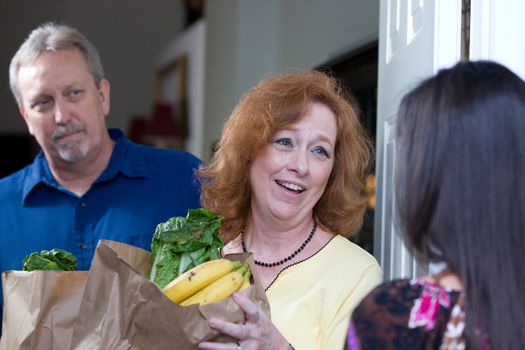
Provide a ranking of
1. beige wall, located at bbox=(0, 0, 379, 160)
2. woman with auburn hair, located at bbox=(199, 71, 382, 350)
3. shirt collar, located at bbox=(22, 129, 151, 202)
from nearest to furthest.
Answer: woman with auburn hair, located at bbox=(199, 71, 382, 350)
shirt collar, located at bbox=(22, 129, 151, 202)
beige wall, located at bbox=(0, 0, 379, 160)

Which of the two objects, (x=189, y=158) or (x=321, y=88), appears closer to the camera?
(x=321, y=88)

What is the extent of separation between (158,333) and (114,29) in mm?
6809

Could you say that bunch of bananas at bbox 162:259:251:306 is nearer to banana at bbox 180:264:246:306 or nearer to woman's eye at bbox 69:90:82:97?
banana at bbox 180:264:246:306

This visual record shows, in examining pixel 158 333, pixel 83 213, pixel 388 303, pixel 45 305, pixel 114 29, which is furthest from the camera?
pixel 114 29

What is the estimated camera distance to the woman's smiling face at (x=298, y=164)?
2.19 metres

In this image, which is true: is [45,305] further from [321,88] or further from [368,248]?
[368,248]

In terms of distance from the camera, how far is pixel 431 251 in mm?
1253

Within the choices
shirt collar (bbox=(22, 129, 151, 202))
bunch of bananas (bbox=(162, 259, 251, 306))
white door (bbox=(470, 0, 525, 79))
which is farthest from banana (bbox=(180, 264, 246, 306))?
shirt collar (bbox=(22, 129, 151, 202))

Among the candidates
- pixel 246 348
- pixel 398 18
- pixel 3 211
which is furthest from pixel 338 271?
pixel 3 211

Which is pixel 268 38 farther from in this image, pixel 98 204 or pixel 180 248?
pixel 180 248

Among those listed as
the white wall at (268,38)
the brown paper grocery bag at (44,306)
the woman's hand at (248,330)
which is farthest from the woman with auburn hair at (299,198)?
the white wall at (268,38)

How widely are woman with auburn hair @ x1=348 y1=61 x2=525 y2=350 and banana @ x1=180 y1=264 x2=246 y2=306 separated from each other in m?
0.46

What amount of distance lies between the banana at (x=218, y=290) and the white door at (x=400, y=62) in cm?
41

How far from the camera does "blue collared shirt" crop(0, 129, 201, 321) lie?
8.55 feet
